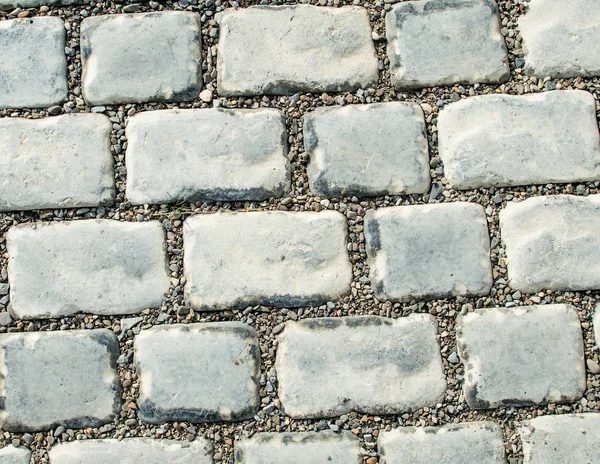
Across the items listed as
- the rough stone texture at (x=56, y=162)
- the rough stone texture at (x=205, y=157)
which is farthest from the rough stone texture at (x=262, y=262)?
the rough stone texture at (x=56, y=162)

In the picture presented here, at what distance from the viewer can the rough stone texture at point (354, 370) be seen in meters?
1.66

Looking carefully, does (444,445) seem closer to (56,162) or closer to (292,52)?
(292,52)

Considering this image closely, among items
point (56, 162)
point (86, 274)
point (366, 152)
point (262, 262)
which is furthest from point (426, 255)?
point (56, 162)

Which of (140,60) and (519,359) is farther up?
(140,60)

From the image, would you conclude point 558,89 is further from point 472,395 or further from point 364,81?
point 472,395

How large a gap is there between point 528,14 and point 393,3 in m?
0.36

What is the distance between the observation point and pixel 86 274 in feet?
5.53

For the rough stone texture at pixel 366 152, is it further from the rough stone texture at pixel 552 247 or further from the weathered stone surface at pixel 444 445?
the weathered stone surface at pixel 444 445

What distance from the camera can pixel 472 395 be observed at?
1.67 metres

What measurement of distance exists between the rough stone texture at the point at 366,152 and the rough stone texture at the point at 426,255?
8 cm

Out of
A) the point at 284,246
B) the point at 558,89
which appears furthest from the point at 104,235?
the point at 558,89

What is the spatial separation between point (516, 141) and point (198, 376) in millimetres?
981

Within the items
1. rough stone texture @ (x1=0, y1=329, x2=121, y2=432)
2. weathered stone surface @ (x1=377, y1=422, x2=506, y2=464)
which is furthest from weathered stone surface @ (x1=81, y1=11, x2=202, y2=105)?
weathered stone surface @ (x1=377, y1=422, x2=506, y2=464)

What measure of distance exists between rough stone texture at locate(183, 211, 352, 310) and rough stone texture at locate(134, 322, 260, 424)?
0.09m
